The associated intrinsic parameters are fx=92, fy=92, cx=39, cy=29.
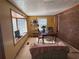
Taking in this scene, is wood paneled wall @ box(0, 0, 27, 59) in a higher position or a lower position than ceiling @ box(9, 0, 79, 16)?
lower

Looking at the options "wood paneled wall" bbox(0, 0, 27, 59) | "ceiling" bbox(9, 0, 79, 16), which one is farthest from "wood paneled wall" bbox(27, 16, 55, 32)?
"wood paneled wall" bbox(0, 0, 27, 59)

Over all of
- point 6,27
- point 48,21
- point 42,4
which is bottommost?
point 6,27

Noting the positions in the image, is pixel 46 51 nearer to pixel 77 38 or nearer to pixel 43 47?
pixel 43 47

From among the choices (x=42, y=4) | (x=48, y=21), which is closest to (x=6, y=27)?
(x=42, y=4)

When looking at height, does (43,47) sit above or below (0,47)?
below

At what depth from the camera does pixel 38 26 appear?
10.0 metres

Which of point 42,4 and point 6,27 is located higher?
point 42,4

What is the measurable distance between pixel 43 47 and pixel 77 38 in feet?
7.39

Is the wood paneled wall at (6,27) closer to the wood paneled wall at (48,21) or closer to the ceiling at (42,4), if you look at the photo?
the ceiling at (42,4)

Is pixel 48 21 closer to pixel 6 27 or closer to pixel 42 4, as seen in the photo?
pixel 42 4

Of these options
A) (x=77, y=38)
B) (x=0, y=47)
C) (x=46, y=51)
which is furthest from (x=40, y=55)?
(x=77, y=38)

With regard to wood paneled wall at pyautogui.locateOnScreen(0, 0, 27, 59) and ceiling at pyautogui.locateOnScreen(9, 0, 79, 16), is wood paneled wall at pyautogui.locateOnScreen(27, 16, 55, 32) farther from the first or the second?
wood paneled wall at pyautogui.locateOnScreen(0, 0, 27, 59)

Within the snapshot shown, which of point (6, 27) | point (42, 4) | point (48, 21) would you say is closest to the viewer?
point (6, 27)

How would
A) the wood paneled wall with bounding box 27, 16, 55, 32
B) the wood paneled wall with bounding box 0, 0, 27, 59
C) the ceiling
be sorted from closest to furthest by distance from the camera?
the wood paneled wall with bounding box 0, 0, 27, 59 → the ceiling → the wood paneled wall with bounding box 27, 16, 55, 32
